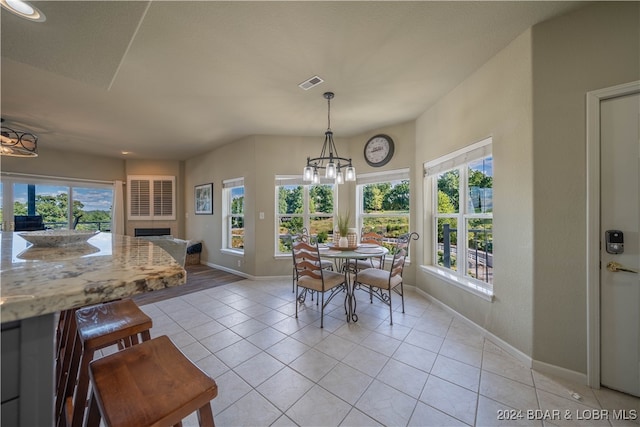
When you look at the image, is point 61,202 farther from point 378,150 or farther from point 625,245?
point 625,245

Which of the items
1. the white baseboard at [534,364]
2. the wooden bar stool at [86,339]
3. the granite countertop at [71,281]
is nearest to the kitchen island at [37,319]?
the granite countertop at [71,281]

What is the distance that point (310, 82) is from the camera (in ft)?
8.14

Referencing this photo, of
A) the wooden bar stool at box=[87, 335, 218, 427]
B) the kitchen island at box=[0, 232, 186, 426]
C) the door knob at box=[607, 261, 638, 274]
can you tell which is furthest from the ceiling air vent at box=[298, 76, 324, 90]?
the door knob at box=[607, 261, 638, 274]

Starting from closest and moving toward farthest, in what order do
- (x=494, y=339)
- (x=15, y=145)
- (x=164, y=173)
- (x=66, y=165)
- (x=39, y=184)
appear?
(x=494, y=339)
(x=15, y=145)
(x=39, y=184)
(x=66, y=165)
(x=164, y=173)

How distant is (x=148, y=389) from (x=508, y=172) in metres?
2.63

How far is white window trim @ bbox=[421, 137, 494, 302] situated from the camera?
2350 millimetres

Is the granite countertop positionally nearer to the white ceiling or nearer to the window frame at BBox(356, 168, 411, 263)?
the white ceiling

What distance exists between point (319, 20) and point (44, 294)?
200cm

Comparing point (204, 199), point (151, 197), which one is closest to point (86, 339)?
point (204, 199)

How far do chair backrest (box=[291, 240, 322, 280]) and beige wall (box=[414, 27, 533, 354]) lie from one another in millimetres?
1551

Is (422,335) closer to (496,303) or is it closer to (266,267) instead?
(496,303)

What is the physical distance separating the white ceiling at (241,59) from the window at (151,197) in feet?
7.10

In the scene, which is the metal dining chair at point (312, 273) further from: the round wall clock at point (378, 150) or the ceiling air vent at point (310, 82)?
the round wall clock at point (378, 150)

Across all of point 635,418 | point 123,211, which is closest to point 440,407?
point 635,418
